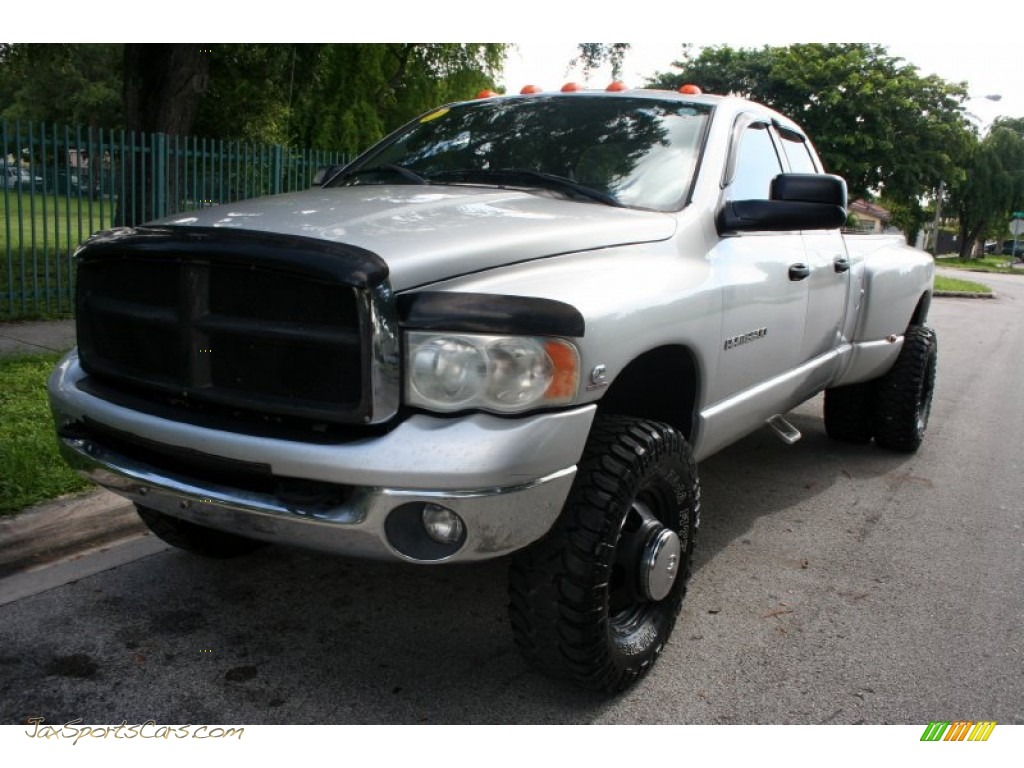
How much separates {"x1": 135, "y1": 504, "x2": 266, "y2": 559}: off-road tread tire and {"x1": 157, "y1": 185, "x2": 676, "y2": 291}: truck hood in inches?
45.0

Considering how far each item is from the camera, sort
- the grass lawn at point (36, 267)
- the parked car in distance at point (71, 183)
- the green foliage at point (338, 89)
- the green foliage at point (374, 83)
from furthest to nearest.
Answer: the green foliage at point (374, 83)
the green foliage at point (338, 89)
the parked car in distance at point (71, 183)
the grass lawn at point (36, 267)

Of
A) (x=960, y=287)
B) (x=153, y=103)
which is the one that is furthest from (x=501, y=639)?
(x=960, y=287)

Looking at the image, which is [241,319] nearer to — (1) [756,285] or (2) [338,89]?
(1) [756,285]

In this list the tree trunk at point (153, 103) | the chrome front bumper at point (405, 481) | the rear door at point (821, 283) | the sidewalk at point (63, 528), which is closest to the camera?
the chrome front bumper at point (405, 481)

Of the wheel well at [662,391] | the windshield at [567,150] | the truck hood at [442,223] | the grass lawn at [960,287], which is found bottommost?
the grass lawn at [960,287]

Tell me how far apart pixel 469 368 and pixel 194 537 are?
1716 mm

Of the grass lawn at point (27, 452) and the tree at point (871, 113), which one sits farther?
the tree at point (871, 113)

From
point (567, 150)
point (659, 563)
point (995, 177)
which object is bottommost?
point (659, 563)

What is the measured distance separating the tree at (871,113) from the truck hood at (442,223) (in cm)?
2845

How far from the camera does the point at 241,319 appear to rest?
8.08 feet

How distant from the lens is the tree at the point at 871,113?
2962 centimetres

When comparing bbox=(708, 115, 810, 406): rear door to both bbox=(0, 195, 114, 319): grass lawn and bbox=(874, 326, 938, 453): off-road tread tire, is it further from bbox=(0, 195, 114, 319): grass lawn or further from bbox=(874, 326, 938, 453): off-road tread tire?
bbox=(0, 195, 114, 319): grass lawn

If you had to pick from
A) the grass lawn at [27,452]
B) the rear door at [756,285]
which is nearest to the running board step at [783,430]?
the rear door at [756,285]

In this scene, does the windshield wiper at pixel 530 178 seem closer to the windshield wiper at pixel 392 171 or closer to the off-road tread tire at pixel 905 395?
the windshield wiper at pixel 392 171
